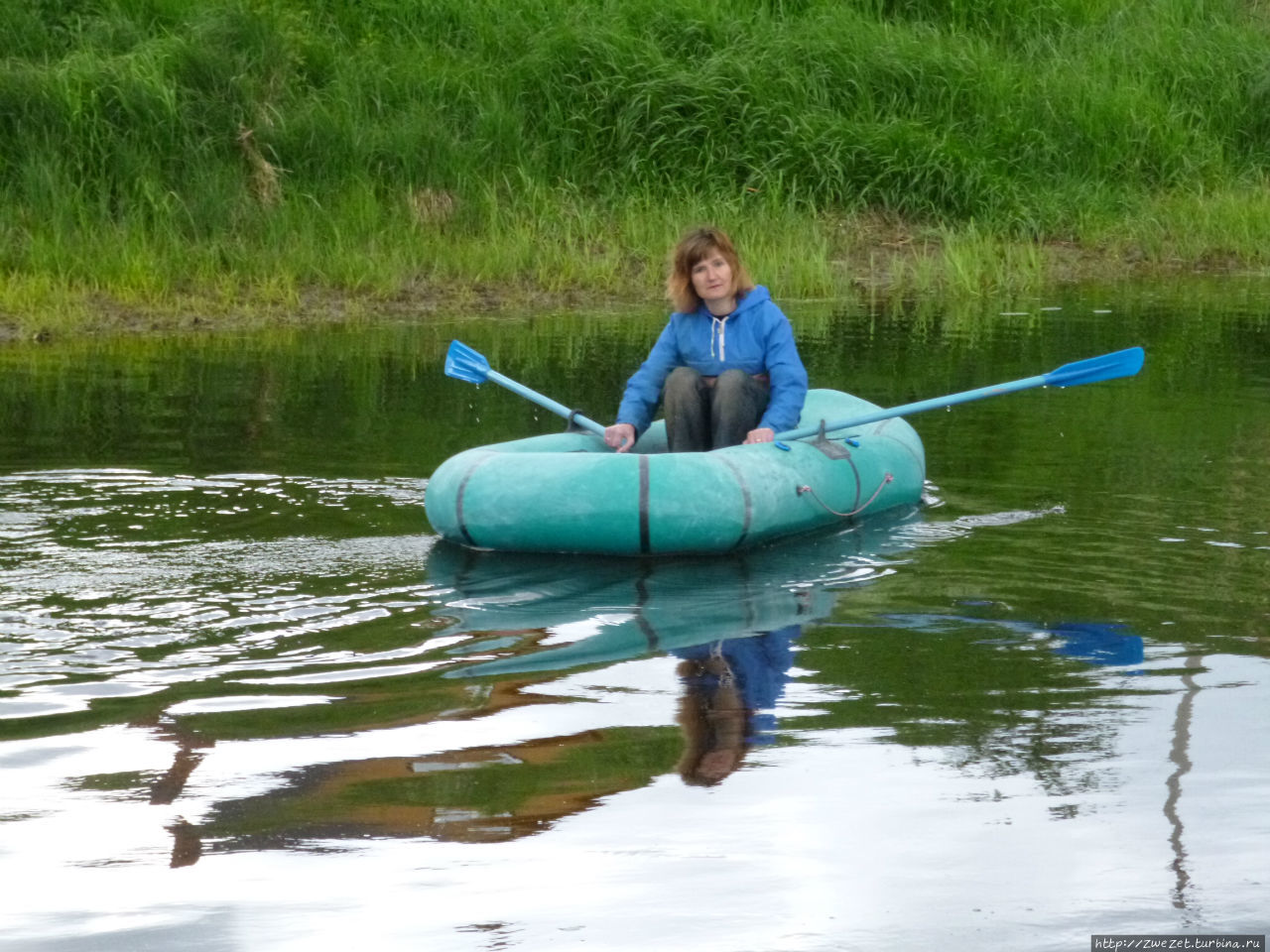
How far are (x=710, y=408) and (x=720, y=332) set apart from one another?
252 millimetres

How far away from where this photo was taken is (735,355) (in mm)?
6527


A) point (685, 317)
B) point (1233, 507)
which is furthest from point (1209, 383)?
→ point (685, 317)

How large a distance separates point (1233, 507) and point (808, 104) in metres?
8.82

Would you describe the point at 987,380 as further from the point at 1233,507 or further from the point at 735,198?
the point at 735,198

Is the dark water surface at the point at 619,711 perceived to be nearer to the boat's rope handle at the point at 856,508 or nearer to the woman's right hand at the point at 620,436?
the boat's rope handle at the point at 856,508

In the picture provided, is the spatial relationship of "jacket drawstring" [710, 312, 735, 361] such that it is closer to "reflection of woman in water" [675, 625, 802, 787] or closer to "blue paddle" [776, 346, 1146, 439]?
"blue paddle" [776, 346, 1146, 439]

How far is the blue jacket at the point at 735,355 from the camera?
21.2 feet

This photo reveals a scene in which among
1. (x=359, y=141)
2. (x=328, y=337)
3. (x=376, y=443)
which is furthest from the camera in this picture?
(x=359, y=141)

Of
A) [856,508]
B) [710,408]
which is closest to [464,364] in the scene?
[710,408]

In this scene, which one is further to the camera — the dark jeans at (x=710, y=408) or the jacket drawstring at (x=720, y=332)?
the jacket drawstring at (x=720, y=332)

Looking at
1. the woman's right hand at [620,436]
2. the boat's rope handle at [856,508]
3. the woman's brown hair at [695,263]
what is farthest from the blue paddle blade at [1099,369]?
the woman's right hand at [620,436]

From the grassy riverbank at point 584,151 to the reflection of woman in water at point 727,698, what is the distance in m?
7.34

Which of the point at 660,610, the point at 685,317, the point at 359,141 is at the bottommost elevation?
the point at 660,610

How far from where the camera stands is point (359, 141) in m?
13.4
